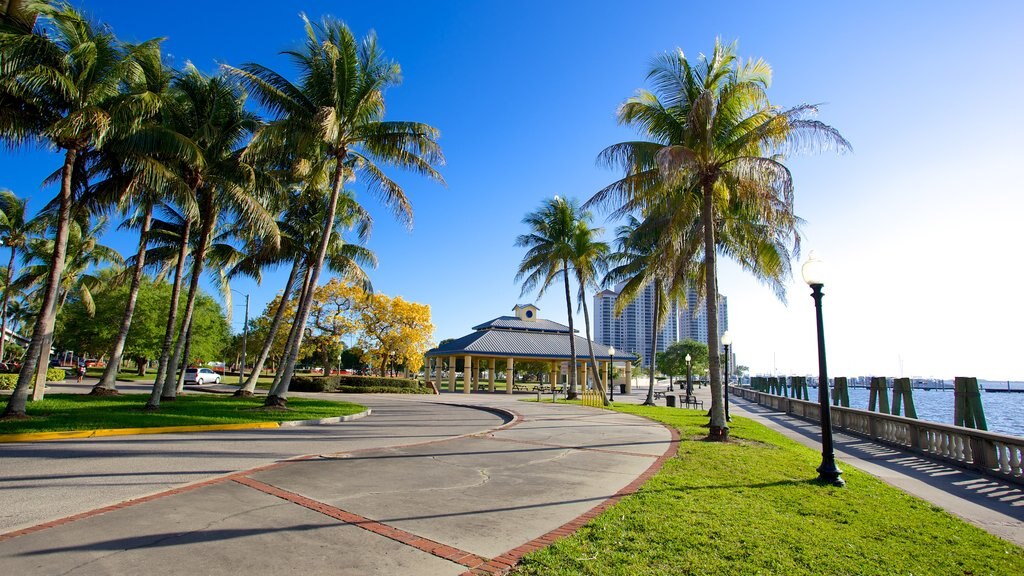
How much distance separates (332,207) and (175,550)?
14.5 metres

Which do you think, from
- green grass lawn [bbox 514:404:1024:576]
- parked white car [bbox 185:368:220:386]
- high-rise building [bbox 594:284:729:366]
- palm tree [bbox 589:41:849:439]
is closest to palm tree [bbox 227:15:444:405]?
palm tree [bbox 589:41:849:439]

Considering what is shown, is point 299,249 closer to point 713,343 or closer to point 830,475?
point 713,343

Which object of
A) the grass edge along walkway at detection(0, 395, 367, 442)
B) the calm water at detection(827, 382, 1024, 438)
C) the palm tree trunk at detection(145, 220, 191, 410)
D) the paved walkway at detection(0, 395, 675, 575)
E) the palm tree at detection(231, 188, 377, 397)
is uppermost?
the palm tree at detection(231, 188, 377, 397)

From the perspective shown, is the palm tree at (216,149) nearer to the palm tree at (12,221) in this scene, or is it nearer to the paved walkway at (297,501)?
the paved walkway at (297,501)

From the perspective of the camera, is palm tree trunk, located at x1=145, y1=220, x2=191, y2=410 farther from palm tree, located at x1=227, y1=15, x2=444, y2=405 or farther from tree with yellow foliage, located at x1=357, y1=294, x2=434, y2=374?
tree with yellow foliage, located at x1=357, y1=294, x2=434, y2=374

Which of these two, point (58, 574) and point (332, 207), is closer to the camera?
point (58, 574)

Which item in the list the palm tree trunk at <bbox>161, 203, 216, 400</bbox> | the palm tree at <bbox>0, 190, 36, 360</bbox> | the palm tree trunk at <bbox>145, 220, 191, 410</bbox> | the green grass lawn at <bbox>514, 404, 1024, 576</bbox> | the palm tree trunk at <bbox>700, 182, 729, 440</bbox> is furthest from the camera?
the palm tree at <bbox>0, 190, 36, 360</bbox>

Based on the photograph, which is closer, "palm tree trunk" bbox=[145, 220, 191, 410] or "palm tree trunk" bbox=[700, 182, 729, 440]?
"palm tree trunk" bbox=[700, 182, 729, 440]

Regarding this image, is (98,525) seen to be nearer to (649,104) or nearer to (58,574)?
(58,574)

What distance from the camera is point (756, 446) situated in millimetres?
12266

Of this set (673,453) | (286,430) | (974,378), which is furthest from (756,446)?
(286,430)

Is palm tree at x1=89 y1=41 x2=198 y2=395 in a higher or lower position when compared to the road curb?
higher

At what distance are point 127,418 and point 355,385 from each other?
2341 centimetres

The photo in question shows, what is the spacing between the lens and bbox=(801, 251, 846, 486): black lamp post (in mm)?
8219
